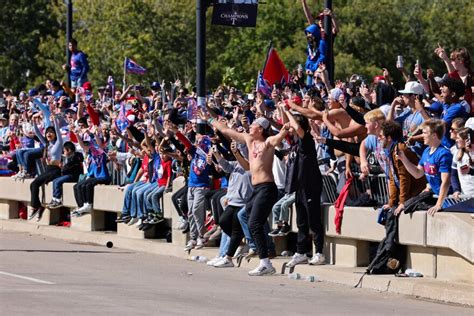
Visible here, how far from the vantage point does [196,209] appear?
2175cm

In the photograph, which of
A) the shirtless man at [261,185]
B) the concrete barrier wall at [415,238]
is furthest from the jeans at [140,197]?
the shirtless man at [261,185]

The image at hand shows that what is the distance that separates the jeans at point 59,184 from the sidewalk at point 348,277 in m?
1.47

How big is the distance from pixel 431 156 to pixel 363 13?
59851 mm

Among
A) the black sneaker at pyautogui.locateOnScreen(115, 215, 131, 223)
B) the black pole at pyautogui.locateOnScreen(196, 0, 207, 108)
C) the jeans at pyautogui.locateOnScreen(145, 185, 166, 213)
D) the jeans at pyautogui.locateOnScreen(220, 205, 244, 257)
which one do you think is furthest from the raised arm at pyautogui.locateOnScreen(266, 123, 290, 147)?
the black sneaker at pyautogui.locateOnScreen(115, 215, 131, 223)

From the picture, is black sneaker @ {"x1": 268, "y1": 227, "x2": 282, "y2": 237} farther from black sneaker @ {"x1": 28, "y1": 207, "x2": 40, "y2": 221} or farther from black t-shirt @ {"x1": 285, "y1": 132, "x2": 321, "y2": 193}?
black sneaker @ {"x1": 28, "y1": 207, "x2": 40, "y2": 221}

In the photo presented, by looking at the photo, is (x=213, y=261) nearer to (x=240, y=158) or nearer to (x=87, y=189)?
(x=240, y=158)

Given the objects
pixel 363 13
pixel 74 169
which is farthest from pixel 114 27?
pixel 74 169

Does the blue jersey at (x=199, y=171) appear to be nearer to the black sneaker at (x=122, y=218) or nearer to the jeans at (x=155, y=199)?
the jeans at (x=155, y=199)

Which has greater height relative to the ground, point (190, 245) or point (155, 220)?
point (155, 220)

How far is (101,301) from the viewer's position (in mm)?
15258

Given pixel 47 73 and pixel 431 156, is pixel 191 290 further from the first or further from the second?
pixel 47 73

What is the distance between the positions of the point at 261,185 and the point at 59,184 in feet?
28.2

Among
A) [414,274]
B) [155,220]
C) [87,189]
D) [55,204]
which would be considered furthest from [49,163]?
[414,274]

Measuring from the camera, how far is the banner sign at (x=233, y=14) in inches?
897
